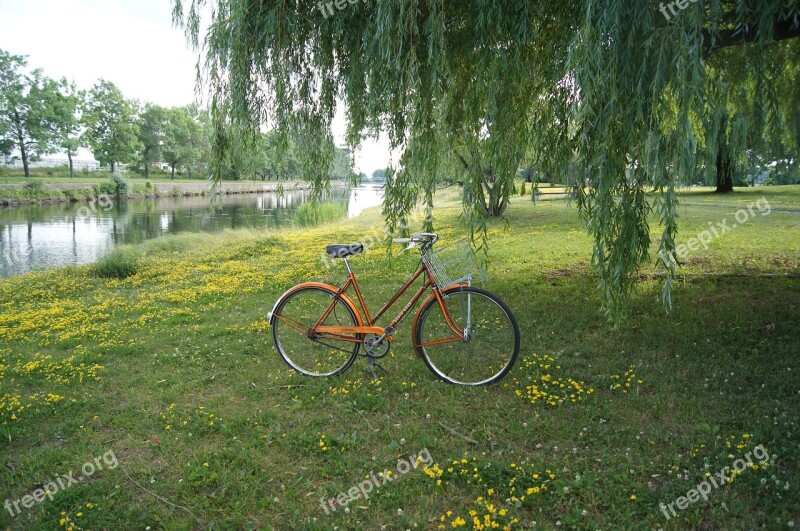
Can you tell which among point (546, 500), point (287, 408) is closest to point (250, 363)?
point (287, 408)

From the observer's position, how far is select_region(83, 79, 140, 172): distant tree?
51156 mm

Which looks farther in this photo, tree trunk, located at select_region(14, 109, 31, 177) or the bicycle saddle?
tree trunk, located at select_region(14, 109, 31, 177)

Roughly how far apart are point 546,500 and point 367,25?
3.92 meters

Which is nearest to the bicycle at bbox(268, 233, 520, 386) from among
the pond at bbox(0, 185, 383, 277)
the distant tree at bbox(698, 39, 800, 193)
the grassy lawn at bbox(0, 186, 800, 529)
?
the grassy lawn at bbox(0, 186, 800, 529)

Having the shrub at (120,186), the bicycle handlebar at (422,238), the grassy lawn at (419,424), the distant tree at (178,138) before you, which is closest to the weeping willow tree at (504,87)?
the bicycle handlebar at (422,238)

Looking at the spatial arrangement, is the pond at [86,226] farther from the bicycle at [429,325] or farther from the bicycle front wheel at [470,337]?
the bicycle front wheel at [470,337]

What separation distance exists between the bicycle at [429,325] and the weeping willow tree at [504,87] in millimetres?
704

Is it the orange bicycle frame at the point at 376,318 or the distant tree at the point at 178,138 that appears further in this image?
the distant tree at the point at 178,138

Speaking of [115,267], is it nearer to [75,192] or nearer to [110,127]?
[75,192]

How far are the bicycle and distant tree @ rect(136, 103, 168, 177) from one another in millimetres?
62210

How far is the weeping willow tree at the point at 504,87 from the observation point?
3.28 meters

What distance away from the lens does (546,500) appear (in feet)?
9.29

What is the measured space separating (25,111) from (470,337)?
53.6 metres

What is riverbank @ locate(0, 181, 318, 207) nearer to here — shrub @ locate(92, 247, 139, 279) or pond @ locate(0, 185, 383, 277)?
pond @ locate(0, 185, 383, 277)
